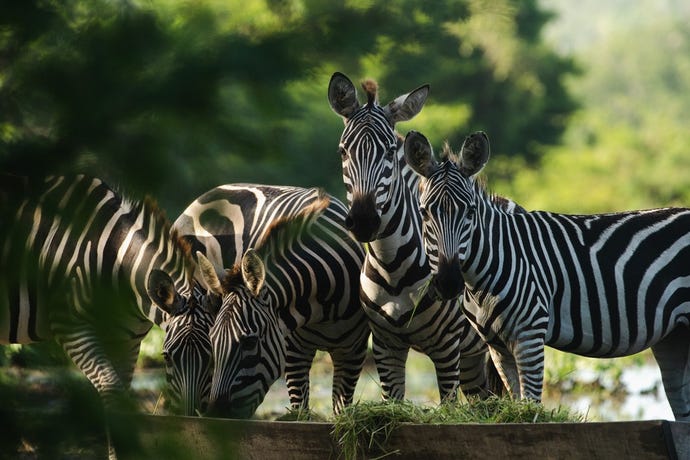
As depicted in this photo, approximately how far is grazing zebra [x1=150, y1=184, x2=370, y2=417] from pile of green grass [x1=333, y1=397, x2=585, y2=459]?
76cm

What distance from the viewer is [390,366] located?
5.56m

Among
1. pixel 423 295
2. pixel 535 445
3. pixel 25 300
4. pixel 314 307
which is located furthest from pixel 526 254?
pixel 25 300

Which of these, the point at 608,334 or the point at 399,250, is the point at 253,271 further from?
the point at 608,334

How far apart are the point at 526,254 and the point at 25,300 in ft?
13.1

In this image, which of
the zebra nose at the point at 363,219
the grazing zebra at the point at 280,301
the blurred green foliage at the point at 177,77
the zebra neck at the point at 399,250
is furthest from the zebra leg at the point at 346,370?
the blurred green foliage at the point at 177,77

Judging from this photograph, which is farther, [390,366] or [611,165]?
[611,165]

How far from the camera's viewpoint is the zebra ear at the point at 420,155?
508cm

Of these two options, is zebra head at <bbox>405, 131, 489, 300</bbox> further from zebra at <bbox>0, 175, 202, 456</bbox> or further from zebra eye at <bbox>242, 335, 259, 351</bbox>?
zebra at <bbox>0, 175, 202, 456</bbox>

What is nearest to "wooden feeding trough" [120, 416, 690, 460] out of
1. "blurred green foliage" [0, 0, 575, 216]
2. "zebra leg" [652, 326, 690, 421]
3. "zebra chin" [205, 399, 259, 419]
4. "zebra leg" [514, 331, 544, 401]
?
"zebra chin" [205, 399, 259, 419]

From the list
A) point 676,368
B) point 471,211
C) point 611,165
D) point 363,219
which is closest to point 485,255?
point 471,211

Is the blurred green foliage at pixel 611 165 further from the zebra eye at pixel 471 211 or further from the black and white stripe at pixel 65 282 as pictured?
the black and white stripe at pixel 65 282

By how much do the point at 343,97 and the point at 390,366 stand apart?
4.86 ft

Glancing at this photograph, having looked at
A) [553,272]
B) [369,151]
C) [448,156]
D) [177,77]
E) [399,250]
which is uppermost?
[448,156]

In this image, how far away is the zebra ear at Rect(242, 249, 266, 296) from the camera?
4961 millimetres
